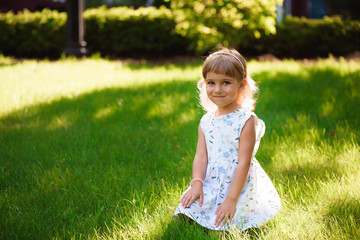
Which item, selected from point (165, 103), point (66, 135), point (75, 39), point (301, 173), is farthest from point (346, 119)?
point (75, 39)

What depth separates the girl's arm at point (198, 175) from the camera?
200cm

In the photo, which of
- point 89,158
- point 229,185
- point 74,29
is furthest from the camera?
point 74,29

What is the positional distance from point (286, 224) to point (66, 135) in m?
2.38

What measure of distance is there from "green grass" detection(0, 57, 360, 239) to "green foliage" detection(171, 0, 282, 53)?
7.29 ft

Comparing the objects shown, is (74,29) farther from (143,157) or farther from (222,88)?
(222,88)

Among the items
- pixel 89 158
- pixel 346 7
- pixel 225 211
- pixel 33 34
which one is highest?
pixel 346 7

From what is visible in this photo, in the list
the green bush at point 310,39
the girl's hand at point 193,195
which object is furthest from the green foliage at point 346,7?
the girl's hand at point 193,195

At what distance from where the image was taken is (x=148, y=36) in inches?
382

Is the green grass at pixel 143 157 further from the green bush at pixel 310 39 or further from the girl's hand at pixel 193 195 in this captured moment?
the green bush at pixel 310 39

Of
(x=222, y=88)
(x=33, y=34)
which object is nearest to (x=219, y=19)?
(x=33, y=34)

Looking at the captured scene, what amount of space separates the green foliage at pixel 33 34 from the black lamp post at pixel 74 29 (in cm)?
174

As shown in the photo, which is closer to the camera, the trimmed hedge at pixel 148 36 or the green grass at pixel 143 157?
the green grass at pixel 143 157

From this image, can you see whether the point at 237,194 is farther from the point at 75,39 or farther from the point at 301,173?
the point at 75,39

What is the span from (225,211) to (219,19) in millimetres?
6620
